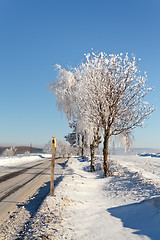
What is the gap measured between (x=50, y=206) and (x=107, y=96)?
7.08 meters

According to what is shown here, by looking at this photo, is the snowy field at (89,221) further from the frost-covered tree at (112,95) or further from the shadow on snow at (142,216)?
the frost-covered tree at (112,95)

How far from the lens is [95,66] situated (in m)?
11.0

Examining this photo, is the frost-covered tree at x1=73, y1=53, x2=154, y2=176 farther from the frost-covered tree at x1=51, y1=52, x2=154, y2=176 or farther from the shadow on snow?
the shadow on snow

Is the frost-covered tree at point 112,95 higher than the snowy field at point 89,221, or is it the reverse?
the frost-covered tree at point 112,95

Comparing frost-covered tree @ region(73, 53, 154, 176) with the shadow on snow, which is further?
frost-covered tree @ region(73, 53, 154, 176)

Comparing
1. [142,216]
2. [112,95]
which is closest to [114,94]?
[112,95]

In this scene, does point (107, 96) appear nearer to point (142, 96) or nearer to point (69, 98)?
point (142, 96)

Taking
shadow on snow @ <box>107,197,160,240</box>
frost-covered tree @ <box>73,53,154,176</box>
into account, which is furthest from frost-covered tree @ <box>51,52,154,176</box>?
shadow on snow @ <box>107,197,160,240</box>

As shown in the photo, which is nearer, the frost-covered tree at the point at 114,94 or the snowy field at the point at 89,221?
the snowy field at the point at 89,221

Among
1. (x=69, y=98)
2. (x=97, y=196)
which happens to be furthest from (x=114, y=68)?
(x=97, y=196)

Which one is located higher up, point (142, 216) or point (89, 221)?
point (142, 216)

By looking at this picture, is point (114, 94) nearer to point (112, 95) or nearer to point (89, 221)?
point (112, 95)

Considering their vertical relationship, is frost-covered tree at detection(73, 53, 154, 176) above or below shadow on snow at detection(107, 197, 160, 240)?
above

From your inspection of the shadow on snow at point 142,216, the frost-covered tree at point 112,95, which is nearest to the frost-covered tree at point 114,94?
the frost-covered tree at point 112,95
